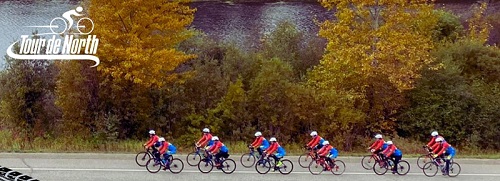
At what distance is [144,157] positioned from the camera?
17438 mm

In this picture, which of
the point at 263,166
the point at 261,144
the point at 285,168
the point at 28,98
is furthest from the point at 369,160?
the point at 28,98

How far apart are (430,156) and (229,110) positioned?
8.59 meters

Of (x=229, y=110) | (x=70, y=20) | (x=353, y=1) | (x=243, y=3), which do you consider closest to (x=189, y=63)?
(x=229, y=110)

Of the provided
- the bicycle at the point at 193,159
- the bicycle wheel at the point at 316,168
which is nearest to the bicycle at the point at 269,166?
the bicycle wheel at the point at 316,168

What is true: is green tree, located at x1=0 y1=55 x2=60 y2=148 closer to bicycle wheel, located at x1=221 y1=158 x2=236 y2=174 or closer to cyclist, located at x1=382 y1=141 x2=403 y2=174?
bicycle wheel, located at x1=221 y1=158 x2=236 y2=174

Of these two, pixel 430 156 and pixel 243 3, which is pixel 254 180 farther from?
pixel 243 3

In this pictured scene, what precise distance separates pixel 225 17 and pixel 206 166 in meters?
Result: 27.6

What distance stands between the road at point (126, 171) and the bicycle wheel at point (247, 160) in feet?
0.67

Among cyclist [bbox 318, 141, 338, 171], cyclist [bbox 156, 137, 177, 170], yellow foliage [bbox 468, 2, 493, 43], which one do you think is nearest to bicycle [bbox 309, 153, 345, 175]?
cyclist [bbox 318, 141, 338, 171]

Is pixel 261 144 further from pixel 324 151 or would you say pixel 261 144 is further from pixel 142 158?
pixel 142 158

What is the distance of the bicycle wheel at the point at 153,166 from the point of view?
55.8 feet

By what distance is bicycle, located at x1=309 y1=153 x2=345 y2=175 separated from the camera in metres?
17.3

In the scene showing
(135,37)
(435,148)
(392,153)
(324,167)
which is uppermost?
(135,37)

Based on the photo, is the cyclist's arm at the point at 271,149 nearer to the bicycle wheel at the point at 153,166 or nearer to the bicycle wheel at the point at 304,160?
the bicycle wheel at the point at 304,160
